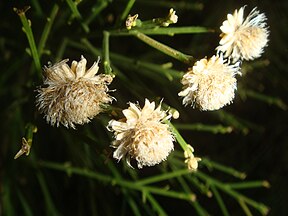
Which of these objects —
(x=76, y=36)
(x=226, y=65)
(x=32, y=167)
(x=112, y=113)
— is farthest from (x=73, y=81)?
(x=32, y=167)

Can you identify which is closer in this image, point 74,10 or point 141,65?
point 74,10

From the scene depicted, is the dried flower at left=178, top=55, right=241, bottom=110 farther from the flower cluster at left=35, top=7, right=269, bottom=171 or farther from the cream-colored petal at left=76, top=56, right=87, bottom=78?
the cream-colored petal at left=76, top=56, right=87, bottom=78

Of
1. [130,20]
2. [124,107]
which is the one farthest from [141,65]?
[130,20]

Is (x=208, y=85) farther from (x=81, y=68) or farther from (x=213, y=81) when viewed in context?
(x=81, y=68)

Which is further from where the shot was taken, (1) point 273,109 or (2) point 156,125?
(1) point 273,109

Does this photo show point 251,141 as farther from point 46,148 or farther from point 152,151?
point 152,151

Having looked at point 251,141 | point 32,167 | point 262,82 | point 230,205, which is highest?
point 32,167
